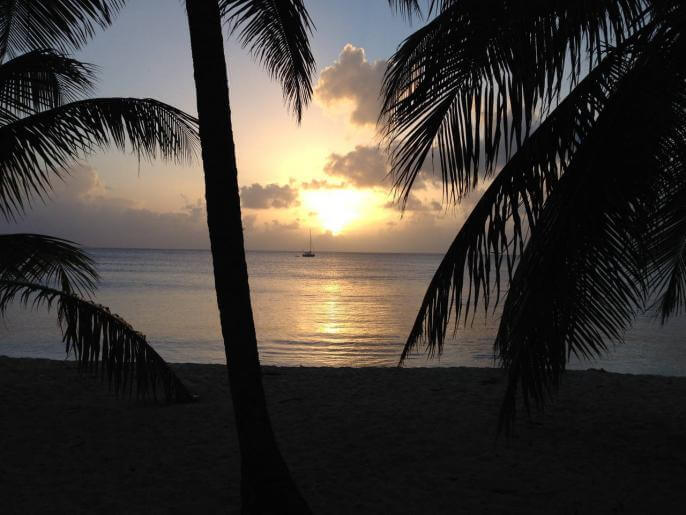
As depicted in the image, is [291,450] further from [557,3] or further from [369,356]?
[369,356]

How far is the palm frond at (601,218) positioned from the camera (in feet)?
7.45

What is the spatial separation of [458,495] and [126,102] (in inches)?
169

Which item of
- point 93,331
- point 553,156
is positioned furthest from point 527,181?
point 93,331

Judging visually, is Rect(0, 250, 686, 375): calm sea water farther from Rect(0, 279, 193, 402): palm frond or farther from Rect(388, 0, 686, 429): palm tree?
Rect(388, 0, 686, 429): palm tree

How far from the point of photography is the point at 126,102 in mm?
4973

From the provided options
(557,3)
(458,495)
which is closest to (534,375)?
(557,3)

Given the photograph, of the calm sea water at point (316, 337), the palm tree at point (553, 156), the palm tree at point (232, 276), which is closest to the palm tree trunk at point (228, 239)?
the palm tree at point (232, 276)

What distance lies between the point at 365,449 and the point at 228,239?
298 cm

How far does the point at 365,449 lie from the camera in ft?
19.0

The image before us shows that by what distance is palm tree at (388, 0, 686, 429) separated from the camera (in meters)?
2.29

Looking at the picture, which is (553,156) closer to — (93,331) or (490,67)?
(490,67)

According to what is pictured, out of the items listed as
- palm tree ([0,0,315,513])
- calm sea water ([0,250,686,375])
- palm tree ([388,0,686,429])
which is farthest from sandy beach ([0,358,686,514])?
calm sea water ([0,250,686,375])

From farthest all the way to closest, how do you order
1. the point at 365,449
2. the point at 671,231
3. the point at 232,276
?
the point at 365,449 < the point at 671,231 < the point at 232,276

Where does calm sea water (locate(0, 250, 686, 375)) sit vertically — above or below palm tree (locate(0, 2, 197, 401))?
below
